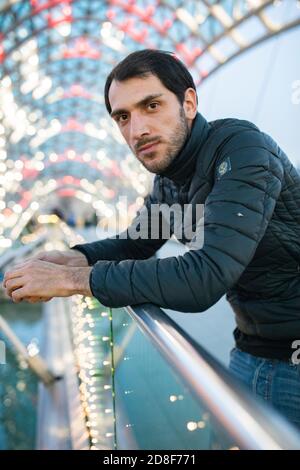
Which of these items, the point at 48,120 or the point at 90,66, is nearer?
the point at 90,66

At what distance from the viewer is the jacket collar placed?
183cm

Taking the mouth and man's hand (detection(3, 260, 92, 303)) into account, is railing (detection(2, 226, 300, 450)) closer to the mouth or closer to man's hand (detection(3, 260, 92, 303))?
man's hand (detection(3, 260, 92, 303))

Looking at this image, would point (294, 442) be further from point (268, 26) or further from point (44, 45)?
point (44, 45)

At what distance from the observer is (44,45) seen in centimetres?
3369

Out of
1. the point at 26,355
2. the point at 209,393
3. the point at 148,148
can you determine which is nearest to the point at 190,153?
the point at 148,148

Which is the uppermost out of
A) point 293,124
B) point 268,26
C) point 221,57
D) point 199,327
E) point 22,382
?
point 221,57

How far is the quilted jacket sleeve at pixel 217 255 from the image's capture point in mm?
1456

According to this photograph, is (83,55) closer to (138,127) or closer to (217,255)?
(138,127)

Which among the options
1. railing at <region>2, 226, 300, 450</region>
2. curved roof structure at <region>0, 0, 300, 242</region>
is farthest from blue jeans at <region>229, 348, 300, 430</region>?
curved roof structure at <region>0, 0, 300, 242</region>

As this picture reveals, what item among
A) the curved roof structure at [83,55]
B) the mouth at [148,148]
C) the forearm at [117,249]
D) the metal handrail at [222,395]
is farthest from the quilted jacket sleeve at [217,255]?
the curved roof structure at [83,55]

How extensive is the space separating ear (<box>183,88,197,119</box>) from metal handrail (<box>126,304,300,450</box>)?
0.97 meters

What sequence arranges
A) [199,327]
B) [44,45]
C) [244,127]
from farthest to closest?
[44,45] < [199,327] < [244,127]

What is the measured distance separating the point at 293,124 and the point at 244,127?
5.39 m

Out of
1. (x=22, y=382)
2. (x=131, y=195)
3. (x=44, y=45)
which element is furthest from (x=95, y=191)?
(x=22, y=382)
